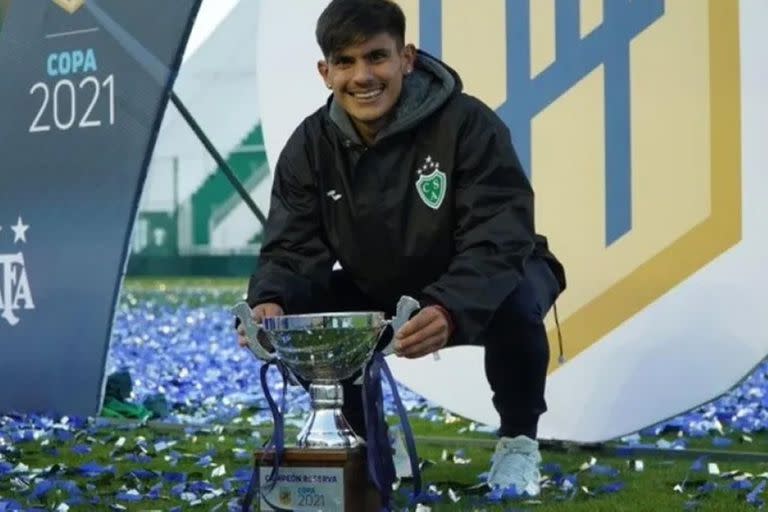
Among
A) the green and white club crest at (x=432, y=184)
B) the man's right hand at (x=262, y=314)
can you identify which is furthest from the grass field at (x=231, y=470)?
the green and white club crest at (x=432, y=184)

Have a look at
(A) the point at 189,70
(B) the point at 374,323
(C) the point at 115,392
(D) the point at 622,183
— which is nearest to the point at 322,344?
(B) the point at 374,323

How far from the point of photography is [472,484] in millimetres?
2623

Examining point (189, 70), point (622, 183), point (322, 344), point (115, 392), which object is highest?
point (189, 70)

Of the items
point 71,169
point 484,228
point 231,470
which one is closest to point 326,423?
point 484,228

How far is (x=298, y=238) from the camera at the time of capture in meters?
2.52

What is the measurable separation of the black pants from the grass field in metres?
0.13

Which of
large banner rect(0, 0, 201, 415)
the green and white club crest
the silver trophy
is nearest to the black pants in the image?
the green and white club crest

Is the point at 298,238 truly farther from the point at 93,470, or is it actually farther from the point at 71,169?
the point at 71,169

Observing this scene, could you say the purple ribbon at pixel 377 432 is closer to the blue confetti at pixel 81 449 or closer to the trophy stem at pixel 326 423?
the trophy stem at pixel 326 423

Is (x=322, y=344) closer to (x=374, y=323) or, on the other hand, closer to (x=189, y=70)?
(x=374, y=323)

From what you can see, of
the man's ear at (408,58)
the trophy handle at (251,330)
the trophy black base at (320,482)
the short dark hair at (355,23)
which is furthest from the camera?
the man's ear at (408,58)

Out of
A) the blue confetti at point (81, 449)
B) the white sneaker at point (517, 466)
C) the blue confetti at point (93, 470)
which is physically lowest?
the blue confetti at point (81, 449)

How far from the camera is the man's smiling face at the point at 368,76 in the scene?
7.70ft

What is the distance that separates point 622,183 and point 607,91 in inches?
7.3
